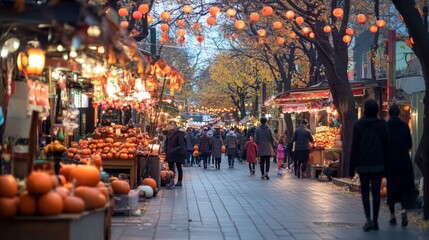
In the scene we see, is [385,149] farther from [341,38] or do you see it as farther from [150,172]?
[341,38]

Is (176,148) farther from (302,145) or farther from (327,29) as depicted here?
(302,145)

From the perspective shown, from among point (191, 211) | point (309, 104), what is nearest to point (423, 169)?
point (191, 211)

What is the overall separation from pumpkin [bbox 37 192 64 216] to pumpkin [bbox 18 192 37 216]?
0.05m

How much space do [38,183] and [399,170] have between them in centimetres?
698

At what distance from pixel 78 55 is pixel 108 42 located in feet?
9.59

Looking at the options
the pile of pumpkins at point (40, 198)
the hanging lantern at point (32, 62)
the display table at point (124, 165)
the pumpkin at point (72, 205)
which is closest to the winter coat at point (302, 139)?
the display table at point (124, 165)

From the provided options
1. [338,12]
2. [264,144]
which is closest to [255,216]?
[338,12]

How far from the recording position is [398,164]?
1227cm

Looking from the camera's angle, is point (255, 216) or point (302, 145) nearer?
point (255, 216)

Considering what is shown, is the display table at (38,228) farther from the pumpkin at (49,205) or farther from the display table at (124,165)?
the display table at (124,165)

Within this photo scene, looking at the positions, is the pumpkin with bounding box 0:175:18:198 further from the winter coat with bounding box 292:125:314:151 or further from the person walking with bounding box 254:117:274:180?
the winter coat with bounding box 292:125:314:151

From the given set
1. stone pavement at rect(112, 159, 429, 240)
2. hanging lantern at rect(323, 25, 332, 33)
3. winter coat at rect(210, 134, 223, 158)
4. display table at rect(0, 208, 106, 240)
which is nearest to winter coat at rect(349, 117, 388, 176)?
stone pavement at rect(112, 159, 429, 240)

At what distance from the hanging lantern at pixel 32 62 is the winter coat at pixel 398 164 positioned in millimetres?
5947

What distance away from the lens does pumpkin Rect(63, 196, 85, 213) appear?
23.0 feet
